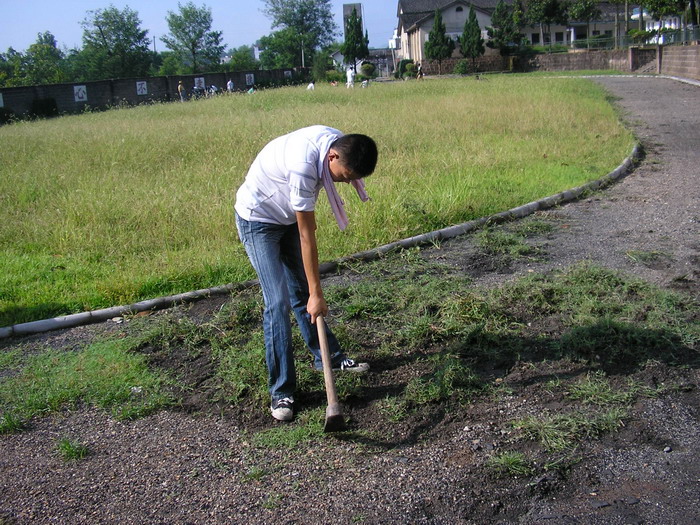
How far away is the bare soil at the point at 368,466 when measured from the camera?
9.49 feet

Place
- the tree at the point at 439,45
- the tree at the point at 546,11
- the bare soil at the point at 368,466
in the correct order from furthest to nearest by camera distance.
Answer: the tree at the point at 546,11, the tree at the point at 439,45, the bare soil at the point at 368,466

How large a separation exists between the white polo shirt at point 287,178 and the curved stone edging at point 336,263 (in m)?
2.14

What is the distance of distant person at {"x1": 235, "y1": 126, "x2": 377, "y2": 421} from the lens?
3.30 meters

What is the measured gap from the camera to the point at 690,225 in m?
6.89

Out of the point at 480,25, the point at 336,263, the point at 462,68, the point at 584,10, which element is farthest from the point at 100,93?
the point at 480,25

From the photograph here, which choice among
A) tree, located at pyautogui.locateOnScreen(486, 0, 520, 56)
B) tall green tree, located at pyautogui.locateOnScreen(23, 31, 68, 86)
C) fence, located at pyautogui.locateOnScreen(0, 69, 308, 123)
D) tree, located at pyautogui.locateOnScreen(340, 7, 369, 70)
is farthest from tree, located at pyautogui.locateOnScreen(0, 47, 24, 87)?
tree, located at pyautogui.locateOnScreen(486, 0, 520, 56)

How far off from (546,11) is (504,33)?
5706 mm

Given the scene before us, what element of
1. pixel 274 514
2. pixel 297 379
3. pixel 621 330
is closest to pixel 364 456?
pixel 274 514

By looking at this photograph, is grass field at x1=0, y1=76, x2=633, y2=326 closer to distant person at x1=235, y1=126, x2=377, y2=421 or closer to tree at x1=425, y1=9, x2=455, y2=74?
distant person at x1=235, y1=126, x2=377, y2=421

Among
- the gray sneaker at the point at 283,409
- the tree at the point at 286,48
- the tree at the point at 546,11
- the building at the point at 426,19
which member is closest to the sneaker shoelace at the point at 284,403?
the gray sneaker at the point at 283,409

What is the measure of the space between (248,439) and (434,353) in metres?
1.42

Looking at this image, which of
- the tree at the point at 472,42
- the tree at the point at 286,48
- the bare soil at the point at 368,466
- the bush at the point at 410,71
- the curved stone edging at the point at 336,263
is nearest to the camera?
the bare soil at the point at 368,466

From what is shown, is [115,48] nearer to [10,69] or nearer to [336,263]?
[10,69]

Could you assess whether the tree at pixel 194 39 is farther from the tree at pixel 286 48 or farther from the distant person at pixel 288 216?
the distant person at pixel 288 216
